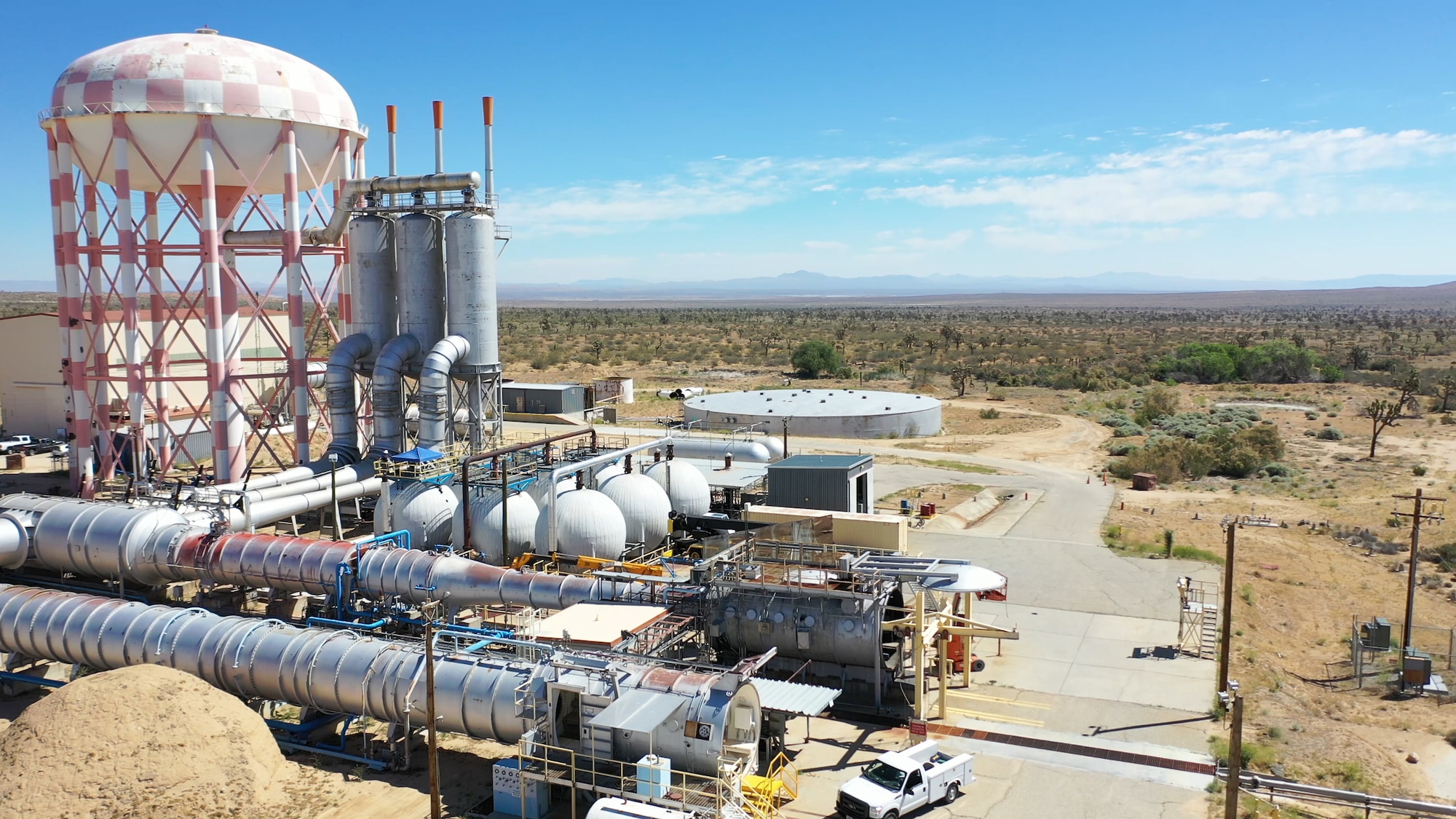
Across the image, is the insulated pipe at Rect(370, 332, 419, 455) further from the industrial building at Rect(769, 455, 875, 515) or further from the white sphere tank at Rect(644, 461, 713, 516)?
the industrial building at Rect(769, 455, 875, 515)

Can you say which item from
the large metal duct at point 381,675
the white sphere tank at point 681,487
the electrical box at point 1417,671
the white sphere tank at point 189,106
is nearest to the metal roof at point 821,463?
the white sphere tank at point 681,487

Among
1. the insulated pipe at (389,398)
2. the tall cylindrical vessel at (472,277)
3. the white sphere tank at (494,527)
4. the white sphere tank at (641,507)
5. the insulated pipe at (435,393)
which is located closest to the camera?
the white sphere tank at (494,527)

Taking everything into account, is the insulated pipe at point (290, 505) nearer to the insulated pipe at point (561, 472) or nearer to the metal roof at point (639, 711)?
the insulated pipe at point (561, 472)

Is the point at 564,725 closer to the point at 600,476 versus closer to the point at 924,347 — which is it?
the point at 600,476

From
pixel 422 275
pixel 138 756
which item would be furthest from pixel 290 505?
pixel 138 756

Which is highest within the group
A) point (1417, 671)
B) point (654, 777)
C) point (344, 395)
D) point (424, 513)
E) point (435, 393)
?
point (435, 393)

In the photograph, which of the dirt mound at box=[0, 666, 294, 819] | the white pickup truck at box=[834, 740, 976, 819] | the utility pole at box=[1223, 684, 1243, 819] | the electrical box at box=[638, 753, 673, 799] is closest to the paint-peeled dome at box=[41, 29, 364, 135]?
the dirt mound at box=[0, 666, 294, 819]

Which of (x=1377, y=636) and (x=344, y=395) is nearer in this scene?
(x=1377, y=636)

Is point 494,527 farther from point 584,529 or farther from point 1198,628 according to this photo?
point 1198,628
